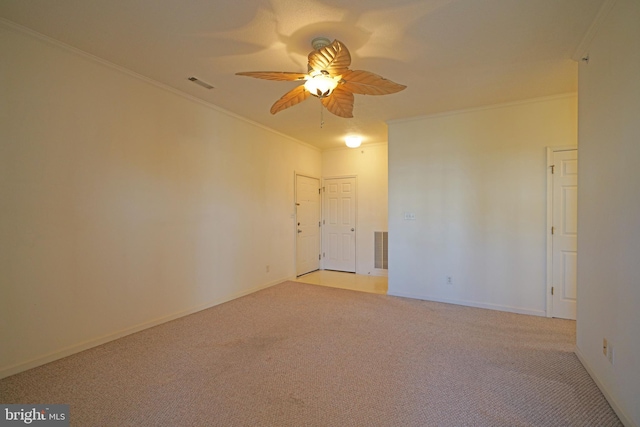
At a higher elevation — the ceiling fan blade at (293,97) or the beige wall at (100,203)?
the ceiling fan blade at (293,97)

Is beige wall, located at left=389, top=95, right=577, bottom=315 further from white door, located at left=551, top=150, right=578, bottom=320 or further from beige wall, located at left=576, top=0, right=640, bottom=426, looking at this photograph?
beige wall, located at left=576, top=0, right=640, bottom=426

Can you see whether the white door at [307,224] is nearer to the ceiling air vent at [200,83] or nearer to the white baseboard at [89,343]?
the white baseboard at [89,343]

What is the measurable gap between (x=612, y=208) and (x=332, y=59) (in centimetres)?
208

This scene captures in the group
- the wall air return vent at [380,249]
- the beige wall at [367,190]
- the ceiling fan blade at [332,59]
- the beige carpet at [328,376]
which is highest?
the ceiling fan blade at [332,59]

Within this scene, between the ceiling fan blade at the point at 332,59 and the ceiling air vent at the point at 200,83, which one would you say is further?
the ceiling air vent at the point at 200,83

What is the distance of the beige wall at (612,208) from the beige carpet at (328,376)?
255mm

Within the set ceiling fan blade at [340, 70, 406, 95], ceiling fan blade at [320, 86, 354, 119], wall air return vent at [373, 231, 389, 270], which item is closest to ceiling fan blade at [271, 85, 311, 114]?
ceiling fan blade at [320, 86, 354, 119]

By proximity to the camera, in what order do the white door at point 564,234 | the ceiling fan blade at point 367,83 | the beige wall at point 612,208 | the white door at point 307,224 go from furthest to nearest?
the white door at point 307,224 → the white door at point 564,234 → the ceiling fan blade at point 367,83 → the beige wall at point 612,208

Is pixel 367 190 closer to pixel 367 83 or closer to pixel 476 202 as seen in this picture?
pixel 476 202

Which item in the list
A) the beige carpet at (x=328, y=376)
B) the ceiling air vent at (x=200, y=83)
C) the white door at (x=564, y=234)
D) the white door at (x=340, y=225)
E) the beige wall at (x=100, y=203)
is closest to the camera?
the beige carpet at (x=328, y=376)

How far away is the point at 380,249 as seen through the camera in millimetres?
5852

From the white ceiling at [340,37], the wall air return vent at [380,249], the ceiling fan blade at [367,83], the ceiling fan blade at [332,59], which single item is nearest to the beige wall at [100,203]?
the white ceiling at [340,37]

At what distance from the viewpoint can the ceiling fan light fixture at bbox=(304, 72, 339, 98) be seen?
217 centimetres

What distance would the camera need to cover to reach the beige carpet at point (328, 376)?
1.81 m
